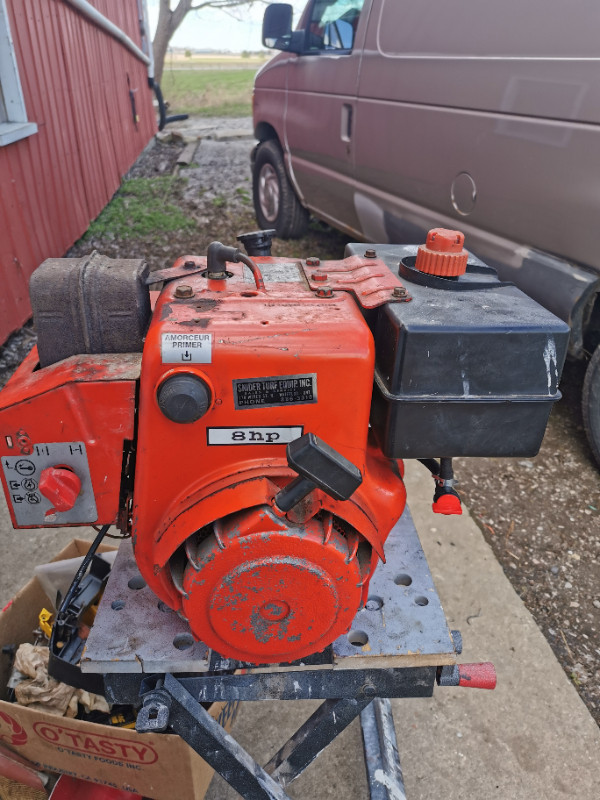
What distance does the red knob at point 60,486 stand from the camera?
1178 mm

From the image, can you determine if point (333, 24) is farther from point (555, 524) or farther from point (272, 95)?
point (555, 524)

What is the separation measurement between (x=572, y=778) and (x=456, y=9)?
3.15 m

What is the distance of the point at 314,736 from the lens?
4.68ft

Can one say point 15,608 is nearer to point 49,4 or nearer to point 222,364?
point 222,364

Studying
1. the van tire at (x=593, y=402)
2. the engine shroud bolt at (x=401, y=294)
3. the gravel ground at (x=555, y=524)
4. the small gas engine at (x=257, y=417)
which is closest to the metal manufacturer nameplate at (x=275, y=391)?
the small gas engine at (x=257, y=417)

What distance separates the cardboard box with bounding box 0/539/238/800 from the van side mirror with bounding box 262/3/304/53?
13.8 feet

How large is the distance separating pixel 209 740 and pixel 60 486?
66 centimetres

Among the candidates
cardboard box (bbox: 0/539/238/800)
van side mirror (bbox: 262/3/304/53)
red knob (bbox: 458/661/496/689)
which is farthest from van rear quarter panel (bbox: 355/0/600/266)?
cardboard box (bbox: 0/539/238/800)

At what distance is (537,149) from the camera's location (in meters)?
2.46

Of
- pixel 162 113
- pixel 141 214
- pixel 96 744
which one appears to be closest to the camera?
pixel 96 744

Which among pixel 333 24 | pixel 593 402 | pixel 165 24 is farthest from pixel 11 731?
pixel 165 24

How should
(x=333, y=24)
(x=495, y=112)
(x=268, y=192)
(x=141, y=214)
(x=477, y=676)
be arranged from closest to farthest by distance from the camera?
(x=477, y=676) → (x=495, y=112) → (x=333, y=24) → (x=268, y=192) → (x=141, y=214)

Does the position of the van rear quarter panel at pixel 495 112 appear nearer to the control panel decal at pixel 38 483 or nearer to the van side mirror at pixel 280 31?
the van side mirror at pixel 280 31

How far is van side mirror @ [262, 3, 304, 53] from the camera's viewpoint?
13.1 ft
